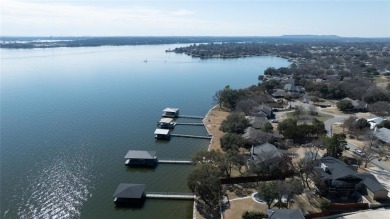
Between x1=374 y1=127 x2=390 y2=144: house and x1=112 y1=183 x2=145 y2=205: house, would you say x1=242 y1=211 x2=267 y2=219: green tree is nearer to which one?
x1=112 y1=183 x2=145 y2=205: house

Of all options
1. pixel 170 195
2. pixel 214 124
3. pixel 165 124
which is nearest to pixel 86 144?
pixel 165 124

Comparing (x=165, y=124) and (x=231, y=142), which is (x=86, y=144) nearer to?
(x=165, y=124)

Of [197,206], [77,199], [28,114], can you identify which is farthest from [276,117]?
[28,114]

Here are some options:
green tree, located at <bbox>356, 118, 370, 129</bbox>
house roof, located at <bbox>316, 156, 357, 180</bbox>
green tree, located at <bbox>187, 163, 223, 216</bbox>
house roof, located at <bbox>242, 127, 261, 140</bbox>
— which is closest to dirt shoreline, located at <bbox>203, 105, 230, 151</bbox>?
house roof, located at <bbox>242, 127, 261, 140</bbox>

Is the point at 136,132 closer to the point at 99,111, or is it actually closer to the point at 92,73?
the point at 99,111

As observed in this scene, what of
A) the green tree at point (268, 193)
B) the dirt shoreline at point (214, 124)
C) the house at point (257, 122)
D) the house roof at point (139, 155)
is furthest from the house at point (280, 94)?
the green tree at point (268, 193)

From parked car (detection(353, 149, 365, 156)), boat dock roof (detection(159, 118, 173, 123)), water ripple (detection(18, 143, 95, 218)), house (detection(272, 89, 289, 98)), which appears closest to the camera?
water ripple (detection(18, 143, 95, 218))

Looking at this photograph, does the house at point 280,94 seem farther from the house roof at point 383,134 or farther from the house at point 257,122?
the house roof at point 383,134
